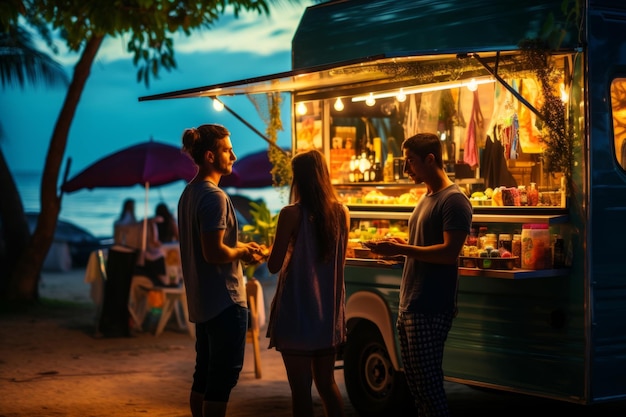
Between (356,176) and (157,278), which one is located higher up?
(356,176)

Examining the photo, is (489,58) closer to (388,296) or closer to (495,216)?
(495,216)

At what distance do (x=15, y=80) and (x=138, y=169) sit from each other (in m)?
6.70

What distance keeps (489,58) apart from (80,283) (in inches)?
603

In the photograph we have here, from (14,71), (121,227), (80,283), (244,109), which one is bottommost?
(80,283)

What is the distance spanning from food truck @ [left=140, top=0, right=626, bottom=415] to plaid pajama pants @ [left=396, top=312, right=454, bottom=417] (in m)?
0.74

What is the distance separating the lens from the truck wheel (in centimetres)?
762

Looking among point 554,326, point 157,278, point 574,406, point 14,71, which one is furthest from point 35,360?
point 14,71

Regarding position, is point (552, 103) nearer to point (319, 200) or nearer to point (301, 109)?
point (319, 200)

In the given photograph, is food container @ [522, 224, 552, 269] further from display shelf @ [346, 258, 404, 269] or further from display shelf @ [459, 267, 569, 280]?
display shelf @ [346, 258, 404, 269]

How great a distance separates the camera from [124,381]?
379 inches

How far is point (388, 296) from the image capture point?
25.3 ft

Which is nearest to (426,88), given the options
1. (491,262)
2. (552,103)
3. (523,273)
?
(552,103)

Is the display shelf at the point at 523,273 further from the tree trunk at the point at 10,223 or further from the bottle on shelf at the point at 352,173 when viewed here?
the tree trunk at the point at 10,223

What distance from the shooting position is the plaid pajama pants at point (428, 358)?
6004mm
